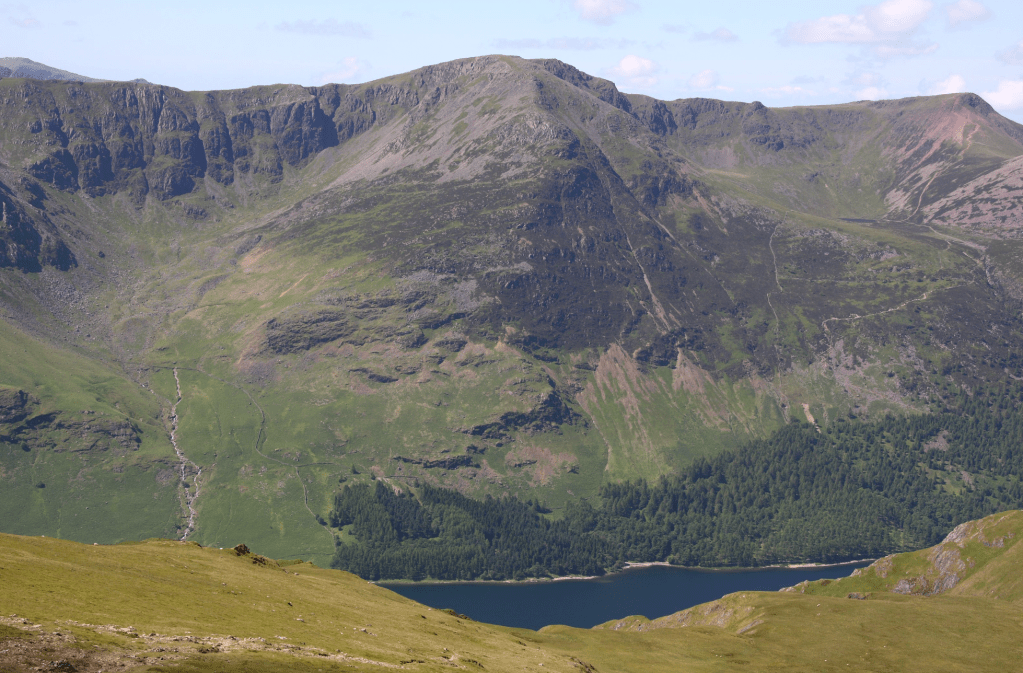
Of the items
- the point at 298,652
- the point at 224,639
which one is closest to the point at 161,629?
the point at 224,639

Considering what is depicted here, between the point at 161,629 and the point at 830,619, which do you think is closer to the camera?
the point at 161,629

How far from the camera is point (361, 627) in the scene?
363ft

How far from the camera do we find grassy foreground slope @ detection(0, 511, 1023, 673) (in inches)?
3172

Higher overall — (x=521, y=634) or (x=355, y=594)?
(x=355, y=594)

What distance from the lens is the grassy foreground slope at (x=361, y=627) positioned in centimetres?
8056

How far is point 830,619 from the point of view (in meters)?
166

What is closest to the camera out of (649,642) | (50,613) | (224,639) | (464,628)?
(50,613)

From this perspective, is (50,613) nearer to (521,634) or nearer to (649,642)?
(521,634)

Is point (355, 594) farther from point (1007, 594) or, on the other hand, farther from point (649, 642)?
point (1007, 594)

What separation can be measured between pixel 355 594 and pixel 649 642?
55095 mm

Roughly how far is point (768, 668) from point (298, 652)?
8660 centimetres

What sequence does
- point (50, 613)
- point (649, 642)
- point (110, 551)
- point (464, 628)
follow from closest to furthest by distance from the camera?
1. point (50, 613)
2. point (110, 551)
3. point (464, 628)
4. point (649, 642)

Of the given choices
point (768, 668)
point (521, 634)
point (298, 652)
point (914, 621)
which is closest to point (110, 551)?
point (298, 652)

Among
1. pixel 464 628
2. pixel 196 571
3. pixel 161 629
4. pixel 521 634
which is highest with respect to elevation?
pixel 161 629
